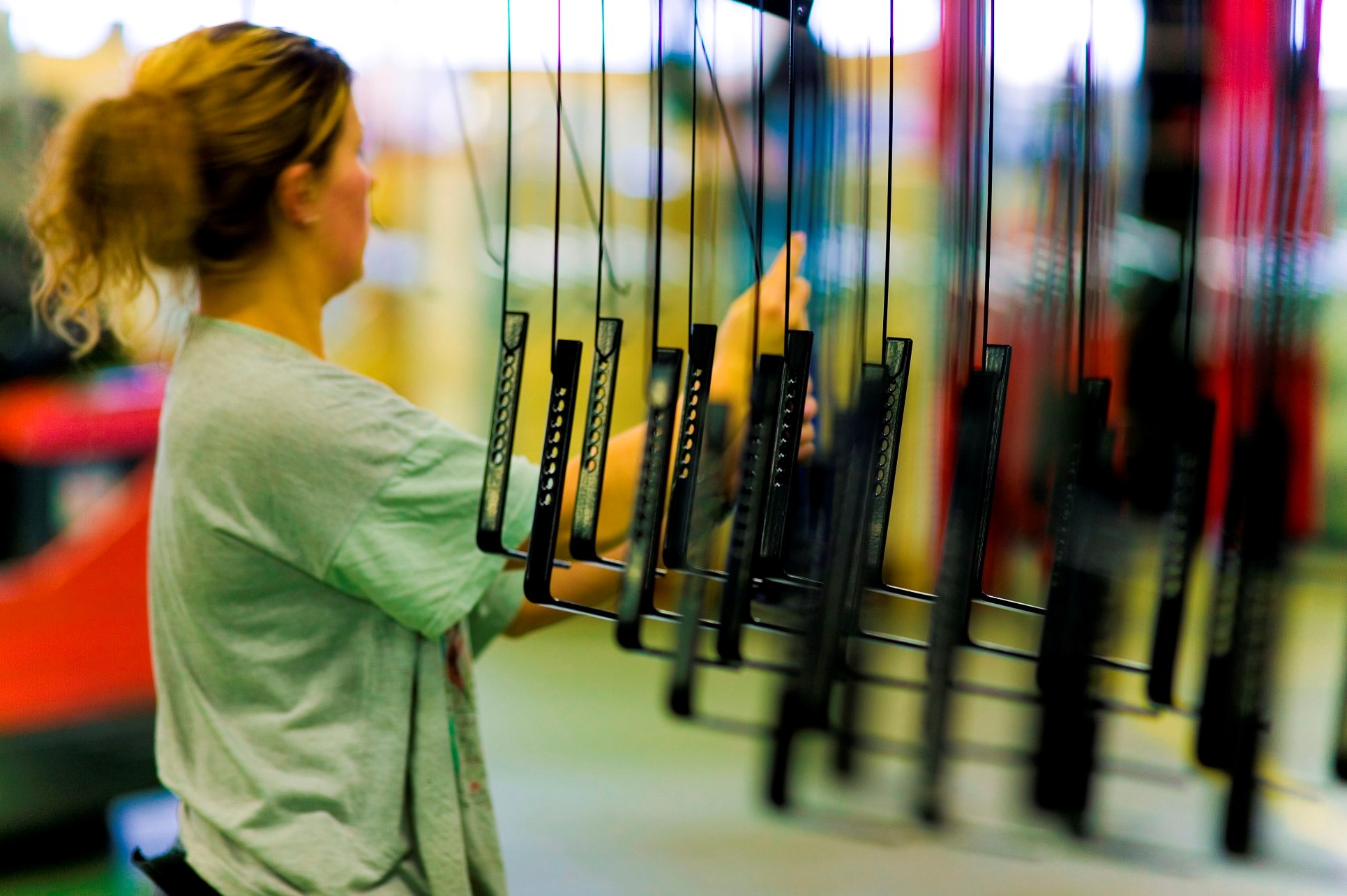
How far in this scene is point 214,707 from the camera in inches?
39.3

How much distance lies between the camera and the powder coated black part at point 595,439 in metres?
0.75

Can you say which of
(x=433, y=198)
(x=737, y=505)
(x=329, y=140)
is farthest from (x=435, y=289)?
(x=737, y=505)

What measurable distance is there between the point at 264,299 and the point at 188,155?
125mm

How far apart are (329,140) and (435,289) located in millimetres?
3717

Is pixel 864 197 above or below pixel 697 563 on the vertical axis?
above

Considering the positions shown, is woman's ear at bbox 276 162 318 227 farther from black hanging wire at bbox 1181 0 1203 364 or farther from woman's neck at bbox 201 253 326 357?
black hanging wire at bbox 1181 0 1203 364

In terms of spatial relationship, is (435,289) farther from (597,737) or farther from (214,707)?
(214,707)

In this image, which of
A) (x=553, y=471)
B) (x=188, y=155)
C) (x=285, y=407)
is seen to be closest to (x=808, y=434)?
(x=553, y=471)

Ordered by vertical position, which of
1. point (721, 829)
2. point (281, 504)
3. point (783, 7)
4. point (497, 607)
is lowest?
point (721, 829)

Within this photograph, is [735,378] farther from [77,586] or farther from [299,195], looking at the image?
[77,586]

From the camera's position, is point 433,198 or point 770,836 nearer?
point 770,836

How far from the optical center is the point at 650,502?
0.70m

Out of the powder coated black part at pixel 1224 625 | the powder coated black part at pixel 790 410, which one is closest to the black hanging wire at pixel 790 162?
the powder coated black part at pixel 790 410

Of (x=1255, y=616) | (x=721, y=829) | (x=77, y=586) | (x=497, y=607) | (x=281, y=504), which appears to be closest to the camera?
(x=1255, y=616)
